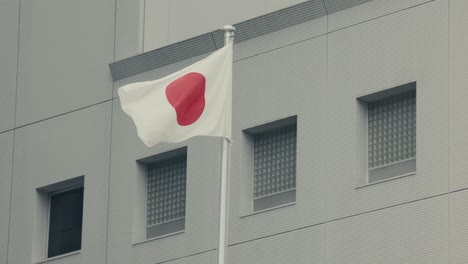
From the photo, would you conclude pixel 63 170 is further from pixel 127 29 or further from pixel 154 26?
pixel 154 26

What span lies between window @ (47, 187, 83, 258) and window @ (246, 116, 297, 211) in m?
4.68

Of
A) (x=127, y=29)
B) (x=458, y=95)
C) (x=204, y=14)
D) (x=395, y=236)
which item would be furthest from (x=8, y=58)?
(x=458, y=95)

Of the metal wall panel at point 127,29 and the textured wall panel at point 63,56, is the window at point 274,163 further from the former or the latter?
the textured wall panel at point 63,56

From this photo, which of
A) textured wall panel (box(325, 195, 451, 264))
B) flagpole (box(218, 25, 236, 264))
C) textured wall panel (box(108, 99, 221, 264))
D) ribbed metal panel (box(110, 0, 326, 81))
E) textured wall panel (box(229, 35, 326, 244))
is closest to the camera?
flagpole (box(218, 25, 236, 264))

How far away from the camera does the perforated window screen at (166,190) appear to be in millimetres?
32875

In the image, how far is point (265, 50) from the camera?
3161 centimetres

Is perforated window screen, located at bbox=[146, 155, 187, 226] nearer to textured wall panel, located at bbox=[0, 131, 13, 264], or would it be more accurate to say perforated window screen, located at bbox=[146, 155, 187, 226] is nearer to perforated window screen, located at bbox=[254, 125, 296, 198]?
perforated window screen, located at bbox=[254, 125, 296, 198]

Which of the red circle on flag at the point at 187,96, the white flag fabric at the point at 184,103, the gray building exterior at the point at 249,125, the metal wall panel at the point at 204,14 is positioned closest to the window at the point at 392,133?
the gray building exterior at the point at 249,125

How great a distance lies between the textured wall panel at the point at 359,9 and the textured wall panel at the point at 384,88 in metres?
0.12

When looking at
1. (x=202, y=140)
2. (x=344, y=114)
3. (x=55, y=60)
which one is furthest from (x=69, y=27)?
(x=344, y=114)

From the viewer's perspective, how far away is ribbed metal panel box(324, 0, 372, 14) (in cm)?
3017

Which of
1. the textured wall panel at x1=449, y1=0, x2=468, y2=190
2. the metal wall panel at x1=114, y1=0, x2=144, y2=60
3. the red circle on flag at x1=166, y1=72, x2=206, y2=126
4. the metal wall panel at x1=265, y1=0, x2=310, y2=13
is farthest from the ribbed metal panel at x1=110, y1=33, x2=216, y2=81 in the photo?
the red circle on flag at x1=166, y1=72, x2=206, y2=126

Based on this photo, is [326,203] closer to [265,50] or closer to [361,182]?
[361,182]

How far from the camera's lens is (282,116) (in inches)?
1217
